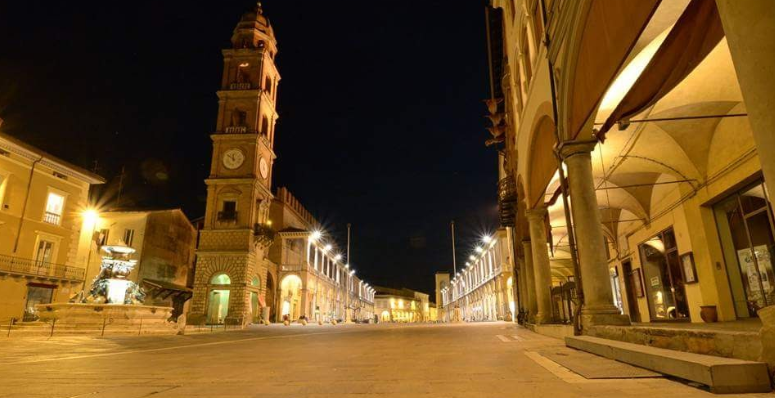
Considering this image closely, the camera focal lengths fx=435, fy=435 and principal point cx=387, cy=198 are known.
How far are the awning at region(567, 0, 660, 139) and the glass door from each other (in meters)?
8.79

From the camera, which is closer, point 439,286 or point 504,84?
point 504,84

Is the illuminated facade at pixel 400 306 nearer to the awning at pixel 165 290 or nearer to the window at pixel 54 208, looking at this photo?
the awning at pixel 165 290

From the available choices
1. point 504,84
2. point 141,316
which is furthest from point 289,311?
point 504,84

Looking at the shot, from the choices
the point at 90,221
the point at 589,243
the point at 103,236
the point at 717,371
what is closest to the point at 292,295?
the point at 103,236

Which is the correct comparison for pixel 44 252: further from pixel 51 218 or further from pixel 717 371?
pixel 717 371

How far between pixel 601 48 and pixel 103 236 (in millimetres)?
33835

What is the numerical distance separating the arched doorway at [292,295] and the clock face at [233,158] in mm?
14302

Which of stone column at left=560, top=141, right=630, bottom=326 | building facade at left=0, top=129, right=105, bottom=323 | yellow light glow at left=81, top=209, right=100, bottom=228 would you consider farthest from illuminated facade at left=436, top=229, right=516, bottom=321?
yellow light glow at left=81, top=209, right=100, bottom=228

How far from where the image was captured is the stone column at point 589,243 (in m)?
7.38

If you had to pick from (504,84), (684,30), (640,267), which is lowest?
(640,267)

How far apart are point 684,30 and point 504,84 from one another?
47.6 feet

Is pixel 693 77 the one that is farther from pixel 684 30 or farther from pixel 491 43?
pixel 491 43

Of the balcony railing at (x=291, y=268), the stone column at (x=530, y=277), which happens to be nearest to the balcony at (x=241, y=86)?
the balcony railing at (x=291, y=268)

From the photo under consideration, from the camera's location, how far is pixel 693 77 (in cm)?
819
